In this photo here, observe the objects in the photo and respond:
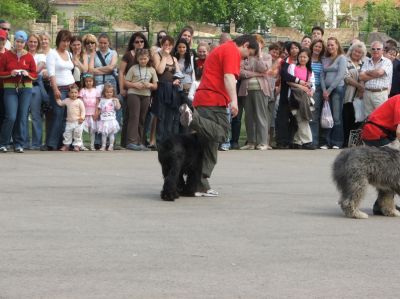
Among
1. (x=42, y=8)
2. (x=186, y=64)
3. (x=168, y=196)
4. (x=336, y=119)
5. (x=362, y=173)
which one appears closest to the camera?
(x=362, y=173)

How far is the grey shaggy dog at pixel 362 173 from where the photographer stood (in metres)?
11.1

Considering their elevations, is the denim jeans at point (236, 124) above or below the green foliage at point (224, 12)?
below

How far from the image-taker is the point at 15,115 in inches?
678

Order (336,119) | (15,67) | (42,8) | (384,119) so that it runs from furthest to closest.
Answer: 1. (42,8)
2. (336,119)
3. (15,67)
4. (384,119)

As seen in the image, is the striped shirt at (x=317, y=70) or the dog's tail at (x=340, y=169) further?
the striped shirt at (x=317, y=70)

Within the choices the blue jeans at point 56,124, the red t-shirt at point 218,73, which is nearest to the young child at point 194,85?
the blue jeans at point 56,124

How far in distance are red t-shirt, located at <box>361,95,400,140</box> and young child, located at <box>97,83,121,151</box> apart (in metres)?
6.73

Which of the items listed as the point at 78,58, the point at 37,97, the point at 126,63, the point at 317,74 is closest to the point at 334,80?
the point at 317,74

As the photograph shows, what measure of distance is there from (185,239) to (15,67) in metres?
8.07

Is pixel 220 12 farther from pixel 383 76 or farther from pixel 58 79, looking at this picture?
pixel 58 79

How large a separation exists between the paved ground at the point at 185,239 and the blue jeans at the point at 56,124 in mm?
2317

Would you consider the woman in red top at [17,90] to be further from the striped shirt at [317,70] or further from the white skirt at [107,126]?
the striped shirt at [317,70]

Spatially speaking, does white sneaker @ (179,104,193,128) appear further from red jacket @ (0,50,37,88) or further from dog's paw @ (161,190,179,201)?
red jacket @ (0,50,37,88)

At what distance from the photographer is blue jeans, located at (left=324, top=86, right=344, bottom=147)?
757 inches
